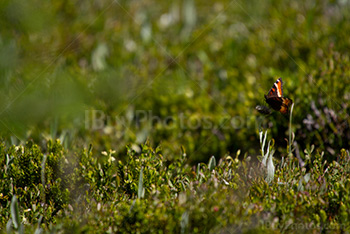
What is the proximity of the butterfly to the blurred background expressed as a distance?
0.47 m

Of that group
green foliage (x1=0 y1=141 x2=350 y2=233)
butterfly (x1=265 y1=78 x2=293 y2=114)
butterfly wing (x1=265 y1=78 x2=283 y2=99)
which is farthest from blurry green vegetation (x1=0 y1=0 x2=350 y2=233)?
butterfly wing (x1=265 y1=78 x2=283 y2=99)

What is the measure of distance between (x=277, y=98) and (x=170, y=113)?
1828 millimetres

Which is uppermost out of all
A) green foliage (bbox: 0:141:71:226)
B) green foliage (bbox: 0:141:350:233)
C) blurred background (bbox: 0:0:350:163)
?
blurred background (bbox: 0:0:350:163)

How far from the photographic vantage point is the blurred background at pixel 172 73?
3502 mm

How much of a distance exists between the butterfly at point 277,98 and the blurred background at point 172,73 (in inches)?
18.6

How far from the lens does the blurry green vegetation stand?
7.34 ft

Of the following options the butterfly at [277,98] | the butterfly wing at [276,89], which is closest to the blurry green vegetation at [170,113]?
the butterfly at [277,98]

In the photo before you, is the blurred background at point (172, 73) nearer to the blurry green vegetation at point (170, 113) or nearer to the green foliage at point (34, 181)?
the blurry green vegetation at point (170, 113)

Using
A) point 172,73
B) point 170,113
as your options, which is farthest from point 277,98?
point 172,73

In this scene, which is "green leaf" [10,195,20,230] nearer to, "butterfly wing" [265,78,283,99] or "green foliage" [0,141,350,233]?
"green foliage" [0,141,350,233]

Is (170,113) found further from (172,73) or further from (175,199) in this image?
(175,199)

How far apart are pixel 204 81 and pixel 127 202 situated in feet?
8.00

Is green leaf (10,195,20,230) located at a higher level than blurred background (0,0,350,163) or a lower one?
lower

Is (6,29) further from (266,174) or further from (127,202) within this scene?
(266,174)
